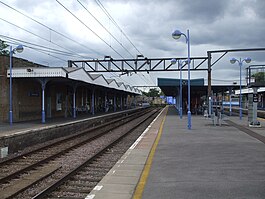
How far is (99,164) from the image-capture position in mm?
10953

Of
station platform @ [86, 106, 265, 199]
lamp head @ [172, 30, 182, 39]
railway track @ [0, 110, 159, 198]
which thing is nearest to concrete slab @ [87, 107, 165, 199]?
station platform @ [86, 106, 265, 199]

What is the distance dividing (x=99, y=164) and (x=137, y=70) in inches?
1136

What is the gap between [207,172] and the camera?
306 inches

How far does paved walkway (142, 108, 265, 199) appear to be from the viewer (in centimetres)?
609

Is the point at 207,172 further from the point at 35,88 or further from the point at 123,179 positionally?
the point at 35,88

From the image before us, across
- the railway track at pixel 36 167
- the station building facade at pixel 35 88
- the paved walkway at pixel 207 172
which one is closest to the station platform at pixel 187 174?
the paved walkway at pixel 207 172

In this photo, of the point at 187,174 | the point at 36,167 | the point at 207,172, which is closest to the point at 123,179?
the point at 187,174

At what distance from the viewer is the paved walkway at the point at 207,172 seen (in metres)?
6.09

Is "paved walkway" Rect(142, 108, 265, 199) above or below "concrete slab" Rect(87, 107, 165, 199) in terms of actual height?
above

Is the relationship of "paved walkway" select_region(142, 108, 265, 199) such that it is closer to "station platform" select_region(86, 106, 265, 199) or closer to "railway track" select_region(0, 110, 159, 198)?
"station platform" select_region(86, 106, 265, 199)

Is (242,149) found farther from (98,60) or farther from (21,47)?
(98,60)

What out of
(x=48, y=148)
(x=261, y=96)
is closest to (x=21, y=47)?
(x=48, y=148)

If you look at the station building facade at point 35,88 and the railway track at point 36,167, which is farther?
the station building facade at point 35,88

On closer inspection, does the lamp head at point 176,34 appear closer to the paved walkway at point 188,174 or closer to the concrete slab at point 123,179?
the paved walkway at point 188,174
